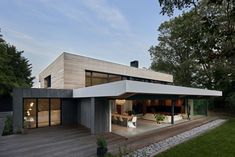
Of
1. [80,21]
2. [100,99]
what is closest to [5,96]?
[80,21]

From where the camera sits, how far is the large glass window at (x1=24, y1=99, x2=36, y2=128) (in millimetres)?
12632

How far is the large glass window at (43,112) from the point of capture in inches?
529

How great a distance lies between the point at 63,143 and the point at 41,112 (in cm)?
496

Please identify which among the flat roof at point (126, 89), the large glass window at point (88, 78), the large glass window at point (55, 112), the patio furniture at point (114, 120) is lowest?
the patio furniture at point (114, 120)

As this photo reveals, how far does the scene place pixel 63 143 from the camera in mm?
9305

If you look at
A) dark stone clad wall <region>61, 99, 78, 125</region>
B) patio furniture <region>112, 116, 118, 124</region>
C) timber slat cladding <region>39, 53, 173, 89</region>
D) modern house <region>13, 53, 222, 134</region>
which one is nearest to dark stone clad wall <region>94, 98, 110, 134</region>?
modern house <region>13, 53, 222, 134</region>

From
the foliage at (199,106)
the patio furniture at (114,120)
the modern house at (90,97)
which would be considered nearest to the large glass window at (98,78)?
the modern house at (90,97)

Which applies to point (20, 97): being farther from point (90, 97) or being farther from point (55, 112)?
point (90, 97)

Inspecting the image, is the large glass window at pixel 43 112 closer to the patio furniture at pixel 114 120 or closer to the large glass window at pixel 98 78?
the large glass window at pixel 98 78

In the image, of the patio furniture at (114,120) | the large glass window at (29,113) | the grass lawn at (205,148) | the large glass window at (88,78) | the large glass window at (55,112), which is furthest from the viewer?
the large glass window at (88,78)

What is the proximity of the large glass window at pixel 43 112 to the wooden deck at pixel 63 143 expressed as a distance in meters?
1.68

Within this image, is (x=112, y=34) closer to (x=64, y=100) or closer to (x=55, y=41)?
(x=55, y=41)

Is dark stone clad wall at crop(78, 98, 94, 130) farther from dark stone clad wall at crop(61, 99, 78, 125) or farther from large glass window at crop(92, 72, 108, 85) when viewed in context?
large glass window at crop(92, 72, 108, 85)

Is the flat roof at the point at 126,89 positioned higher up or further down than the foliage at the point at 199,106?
higher up
